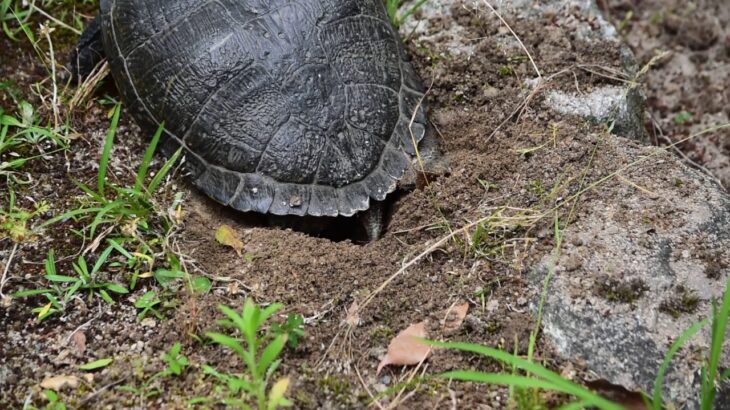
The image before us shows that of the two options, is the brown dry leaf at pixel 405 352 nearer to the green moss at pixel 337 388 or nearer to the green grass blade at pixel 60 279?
the green moss at pixel 337 388

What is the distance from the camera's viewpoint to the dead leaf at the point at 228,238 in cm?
277

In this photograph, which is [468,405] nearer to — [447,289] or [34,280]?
[447,289]

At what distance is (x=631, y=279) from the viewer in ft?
7.87

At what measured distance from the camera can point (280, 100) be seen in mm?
2875

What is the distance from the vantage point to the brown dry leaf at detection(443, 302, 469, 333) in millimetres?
2408

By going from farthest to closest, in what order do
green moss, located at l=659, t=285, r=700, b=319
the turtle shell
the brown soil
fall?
the brown soil → the turtle shell → green moss, located at l=659, t=285, r=700, b=319

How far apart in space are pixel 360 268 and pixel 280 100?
33.7 inches

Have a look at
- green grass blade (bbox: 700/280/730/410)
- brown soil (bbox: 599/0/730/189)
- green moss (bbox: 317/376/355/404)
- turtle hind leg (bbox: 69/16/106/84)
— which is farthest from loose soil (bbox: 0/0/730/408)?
brown soil (bbox: 599/0/730/189)

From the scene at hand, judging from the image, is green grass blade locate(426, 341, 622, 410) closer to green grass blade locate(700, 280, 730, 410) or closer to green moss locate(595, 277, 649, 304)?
green grass blade locate(700, 280, 730, 410)

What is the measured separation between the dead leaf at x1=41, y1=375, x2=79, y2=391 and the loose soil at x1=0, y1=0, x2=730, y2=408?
1.0 inches

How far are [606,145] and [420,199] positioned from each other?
89 cm

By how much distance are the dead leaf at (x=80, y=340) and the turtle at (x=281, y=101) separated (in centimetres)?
86

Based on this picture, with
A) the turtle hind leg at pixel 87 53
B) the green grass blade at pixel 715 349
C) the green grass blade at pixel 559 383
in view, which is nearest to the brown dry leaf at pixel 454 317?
the green grass blade at pixel 559 383

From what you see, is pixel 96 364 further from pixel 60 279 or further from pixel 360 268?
pixel 360 268
